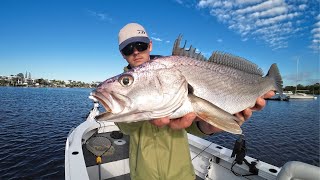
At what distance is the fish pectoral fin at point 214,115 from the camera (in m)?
2.44

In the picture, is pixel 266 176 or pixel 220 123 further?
pixel 266 176

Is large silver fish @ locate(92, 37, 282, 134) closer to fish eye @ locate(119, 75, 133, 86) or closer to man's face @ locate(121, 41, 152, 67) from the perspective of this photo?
fish eye @ locate(119, 75, 133, 86)

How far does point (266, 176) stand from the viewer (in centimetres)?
521

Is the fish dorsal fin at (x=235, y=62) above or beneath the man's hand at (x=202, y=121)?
above

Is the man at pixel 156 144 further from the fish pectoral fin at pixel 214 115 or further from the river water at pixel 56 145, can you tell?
the river water at pixel 56 145

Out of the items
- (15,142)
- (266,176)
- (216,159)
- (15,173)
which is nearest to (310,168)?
(266,176)

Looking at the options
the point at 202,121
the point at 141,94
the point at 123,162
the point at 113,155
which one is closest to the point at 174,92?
the point at 141,94

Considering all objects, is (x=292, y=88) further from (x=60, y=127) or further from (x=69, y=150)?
(x=69, y=150)

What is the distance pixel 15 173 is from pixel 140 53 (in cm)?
1344

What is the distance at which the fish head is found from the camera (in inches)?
92.7

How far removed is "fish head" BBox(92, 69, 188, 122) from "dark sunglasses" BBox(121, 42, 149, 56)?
42.7 inches

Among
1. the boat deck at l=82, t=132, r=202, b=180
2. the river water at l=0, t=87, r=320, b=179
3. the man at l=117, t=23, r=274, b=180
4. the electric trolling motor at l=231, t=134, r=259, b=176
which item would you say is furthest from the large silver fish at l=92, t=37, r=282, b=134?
the river water at l=0, t=87, r=320, b=179

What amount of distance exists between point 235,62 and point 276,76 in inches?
48.2

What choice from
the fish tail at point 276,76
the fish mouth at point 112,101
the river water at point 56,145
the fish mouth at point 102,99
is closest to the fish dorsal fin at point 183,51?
the fish mouth at point 112,101
